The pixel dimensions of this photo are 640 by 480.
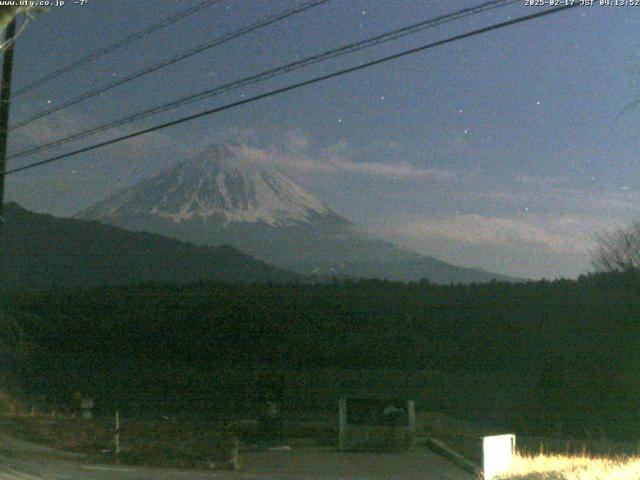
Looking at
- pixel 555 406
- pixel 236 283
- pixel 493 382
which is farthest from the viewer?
pixel 236 283

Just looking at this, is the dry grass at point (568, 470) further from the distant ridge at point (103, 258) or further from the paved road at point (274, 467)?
the distant ridge at point (103, 258)

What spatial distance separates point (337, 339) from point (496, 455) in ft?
80.2

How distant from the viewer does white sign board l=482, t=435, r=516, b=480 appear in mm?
11941

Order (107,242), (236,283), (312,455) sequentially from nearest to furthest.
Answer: (312,455) → (236,283) → (107,242)

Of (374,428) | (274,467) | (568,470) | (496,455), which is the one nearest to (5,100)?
(274,467)

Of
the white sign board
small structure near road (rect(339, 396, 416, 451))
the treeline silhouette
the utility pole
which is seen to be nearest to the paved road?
small structure near road (rect(339, 396, 416, 451))

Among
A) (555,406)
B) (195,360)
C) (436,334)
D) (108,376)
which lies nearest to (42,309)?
(108,376)

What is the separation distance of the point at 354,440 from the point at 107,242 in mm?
23746

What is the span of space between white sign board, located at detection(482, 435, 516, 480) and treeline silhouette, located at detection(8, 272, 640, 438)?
58.6 ft

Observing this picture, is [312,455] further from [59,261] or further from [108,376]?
[59,261]

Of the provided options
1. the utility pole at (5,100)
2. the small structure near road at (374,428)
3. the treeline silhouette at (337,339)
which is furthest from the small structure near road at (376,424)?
the treeline silhouette at (337,339)

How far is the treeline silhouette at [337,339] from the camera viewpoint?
3177 cm

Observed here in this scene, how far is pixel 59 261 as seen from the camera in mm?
39844

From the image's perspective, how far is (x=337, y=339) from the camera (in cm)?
3669
